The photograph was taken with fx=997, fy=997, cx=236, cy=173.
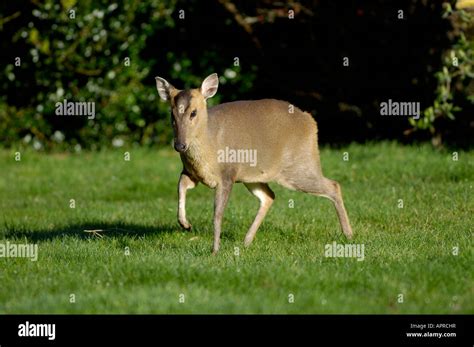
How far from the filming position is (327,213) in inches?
419

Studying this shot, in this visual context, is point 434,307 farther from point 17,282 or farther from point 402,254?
point 17,282

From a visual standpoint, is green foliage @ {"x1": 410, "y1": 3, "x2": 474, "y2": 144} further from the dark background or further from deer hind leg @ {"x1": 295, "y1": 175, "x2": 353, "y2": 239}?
deer hind leg @ {"x1": 295, "y1": 175, "x2": 353, "y2": 239}

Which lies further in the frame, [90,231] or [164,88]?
[90,231]

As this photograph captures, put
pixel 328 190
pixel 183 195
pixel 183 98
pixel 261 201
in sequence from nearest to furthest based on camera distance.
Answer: pixel 183 98
pixel 183 195
pixel 328 190
pixel 261 201

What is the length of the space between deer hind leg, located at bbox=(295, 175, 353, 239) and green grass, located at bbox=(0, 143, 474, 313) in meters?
0.15

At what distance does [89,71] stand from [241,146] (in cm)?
701

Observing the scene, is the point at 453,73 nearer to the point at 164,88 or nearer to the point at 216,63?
the point at 216,63

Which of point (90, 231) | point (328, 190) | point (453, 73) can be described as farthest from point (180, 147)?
point (453, 73)

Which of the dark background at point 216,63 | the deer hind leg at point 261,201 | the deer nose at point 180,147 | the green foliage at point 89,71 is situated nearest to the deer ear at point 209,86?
the deer nose at point 180,147

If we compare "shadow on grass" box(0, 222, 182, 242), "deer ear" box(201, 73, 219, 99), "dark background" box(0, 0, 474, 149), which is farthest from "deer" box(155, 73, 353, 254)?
"dark background" box(0, 0, 474, 149)

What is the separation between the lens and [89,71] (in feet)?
50.5

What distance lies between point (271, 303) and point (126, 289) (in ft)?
3.59

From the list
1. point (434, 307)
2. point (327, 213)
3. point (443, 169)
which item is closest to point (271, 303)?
point (434, 307)

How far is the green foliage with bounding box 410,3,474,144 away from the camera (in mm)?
12773
